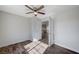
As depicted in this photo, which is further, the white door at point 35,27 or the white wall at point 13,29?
the white door at point 35,27

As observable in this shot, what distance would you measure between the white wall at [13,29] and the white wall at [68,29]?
7.64ft

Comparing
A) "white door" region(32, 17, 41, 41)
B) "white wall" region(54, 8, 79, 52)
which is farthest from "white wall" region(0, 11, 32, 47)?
"white wall" region(54, 8, 79, 52)

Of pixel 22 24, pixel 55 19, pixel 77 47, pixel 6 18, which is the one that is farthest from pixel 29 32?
pixel 77 47

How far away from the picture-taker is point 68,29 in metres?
2.72

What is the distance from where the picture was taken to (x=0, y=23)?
9.82 feet

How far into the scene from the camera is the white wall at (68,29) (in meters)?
2.43

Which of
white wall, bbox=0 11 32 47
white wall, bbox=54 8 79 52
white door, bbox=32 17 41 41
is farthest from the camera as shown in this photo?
white door, bbox=32 17 41 41

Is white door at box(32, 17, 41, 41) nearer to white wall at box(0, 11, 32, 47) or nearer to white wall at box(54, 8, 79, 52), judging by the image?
white wall at box(0, 11, 32, 47)

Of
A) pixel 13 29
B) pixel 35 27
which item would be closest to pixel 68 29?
pixel 35 27

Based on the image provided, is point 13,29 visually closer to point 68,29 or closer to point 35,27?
point 35,27

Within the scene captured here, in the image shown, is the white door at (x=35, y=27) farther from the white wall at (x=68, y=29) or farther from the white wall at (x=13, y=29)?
the white wall at (x=68, y=29)

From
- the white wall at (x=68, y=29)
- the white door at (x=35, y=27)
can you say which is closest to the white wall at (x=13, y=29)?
the white door at (x=35, y=27)

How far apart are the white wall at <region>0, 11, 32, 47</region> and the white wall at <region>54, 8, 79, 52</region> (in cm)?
233

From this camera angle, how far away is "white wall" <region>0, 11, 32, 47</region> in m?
3.09
